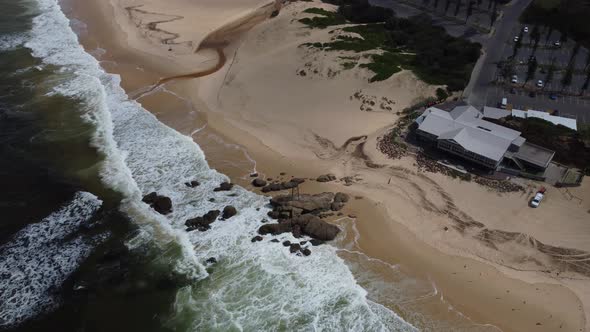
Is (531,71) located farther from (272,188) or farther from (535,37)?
(272,188)

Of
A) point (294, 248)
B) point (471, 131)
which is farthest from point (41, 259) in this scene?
point (471, 131)

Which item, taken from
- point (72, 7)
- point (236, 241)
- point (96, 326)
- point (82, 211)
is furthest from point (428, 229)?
point (72, 7)

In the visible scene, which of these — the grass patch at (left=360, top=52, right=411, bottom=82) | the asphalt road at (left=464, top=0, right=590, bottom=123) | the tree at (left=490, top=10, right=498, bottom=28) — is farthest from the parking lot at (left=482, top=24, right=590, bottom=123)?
the grass patch at (left=360, top=52, right=411, bottom=82)

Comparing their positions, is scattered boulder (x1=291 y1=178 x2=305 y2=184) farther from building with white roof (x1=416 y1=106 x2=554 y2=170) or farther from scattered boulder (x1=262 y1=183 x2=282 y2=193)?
building with white roof (x1=416 y1=106 x2=554 y2=170)

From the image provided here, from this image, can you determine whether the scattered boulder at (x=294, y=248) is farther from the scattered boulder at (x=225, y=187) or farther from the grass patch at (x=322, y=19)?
the grass patch at (x=322, y=19)

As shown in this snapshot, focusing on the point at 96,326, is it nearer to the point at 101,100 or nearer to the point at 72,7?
the point at 101,100
